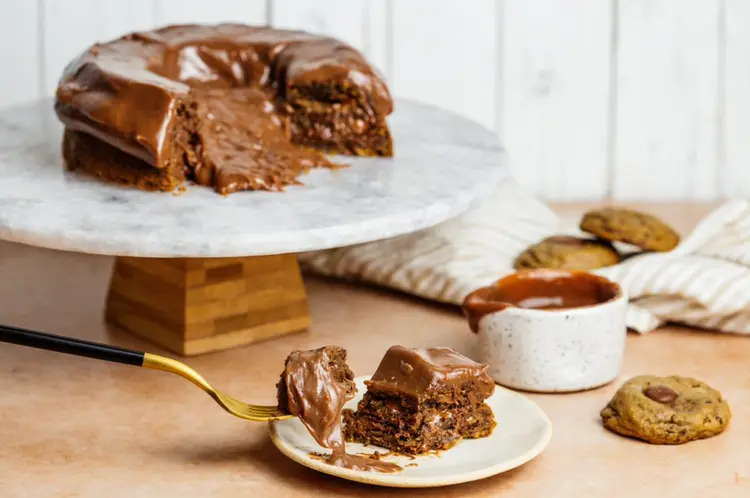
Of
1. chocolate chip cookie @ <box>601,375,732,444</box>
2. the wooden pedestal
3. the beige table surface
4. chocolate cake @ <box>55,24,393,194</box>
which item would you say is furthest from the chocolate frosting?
chocolate chip cookie @ <box>601,375,732,444</box>

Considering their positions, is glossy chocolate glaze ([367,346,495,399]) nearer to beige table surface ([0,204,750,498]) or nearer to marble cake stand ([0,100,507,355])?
beige table surface ([0,204,750,498])

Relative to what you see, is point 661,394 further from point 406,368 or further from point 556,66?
point 556,66

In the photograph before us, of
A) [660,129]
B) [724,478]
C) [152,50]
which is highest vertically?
[152,50]

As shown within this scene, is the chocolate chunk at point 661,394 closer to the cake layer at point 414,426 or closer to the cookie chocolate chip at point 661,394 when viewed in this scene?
the cookie chocolate chip at point 661,394

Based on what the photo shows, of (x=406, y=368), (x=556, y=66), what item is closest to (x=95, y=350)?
(x=406, y=368)

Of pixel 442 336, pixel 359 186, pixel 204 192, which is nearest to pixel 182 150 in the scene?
pixel 204 192

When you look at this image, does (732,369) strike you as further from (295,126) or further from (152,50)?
(152,50)
